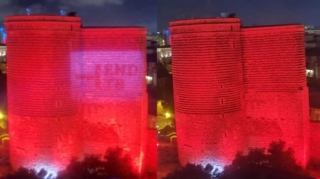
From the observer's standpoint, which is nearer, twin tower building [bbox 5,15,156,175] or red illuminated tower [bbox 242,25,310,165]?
twin tower building [bbox 5,15,156,175]

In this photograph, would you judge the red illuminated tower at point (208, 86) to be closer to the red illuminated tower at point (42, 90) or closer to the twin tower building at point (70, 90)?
the twin tower building at point (70, 90)

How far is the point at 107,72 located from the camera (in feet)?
33.3

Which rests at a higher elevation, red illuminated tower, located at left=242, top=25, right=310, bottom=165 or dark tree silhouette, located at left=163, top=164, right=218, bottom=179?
red illuminated tower, located at left=242, top=25, right=310, bottom=165

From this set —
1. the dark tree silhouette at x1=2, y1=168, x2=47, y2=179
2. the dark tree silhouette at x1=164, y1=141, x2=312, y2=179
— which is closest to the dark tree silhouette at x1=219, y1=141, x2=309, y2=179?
the dark tree silhouette at x1=164, y1=141, x2=312, y2=179

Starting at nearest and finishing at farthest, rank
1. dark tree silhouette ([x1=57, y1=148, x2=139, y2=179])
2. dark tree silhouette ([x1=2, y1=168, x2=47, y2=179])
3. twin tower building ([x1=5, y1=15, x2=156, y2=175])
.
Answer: dark tree silhouette ([x1=2, y1=168, x2=47, y2=179]) < dark tree silhouette ([x1=57, y1=148, x2=139, y2=179]) < twin tower building ([x1=5, y1=15, x2=156, y2=175])

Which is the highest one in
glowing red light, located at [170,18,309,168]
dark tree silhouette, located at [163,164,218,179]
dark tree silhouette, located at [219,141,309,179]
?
glowing red light, located at [170,18,309,168]

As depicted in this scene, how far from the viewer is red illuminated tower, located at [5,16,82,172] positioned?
375 inches

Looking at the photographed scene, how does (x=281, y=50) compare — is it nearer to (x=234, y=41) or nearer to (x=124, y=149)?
(x=234, y=41)

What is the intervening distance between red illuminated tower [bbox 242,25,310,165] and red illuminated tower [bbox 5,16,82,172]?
13.6 ft

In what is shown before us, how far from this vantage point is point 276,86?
33.9 feet

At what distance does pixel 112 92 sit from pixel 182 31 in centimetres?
217

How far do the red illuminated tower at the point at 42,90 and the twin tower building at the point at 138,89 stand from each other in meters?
0.02

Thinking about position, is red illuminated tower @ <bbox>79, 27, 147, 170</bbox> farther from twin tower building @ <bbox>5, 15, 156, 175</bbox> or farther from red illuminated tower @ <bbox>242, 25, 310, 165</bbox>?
red illuminated tower @ <bbox>242, 25, 310, 165</bbox>

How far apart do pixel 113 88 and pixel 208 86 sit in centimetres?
222
